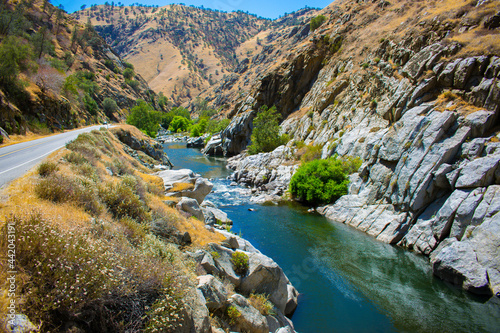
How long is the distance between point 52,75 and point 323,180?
3927 centimetres

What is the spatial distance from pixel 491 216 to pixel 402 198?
21.0ft

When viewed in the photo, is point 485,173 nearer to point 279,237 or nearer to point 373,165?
point 373,165

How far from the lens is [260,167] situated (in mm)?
44125

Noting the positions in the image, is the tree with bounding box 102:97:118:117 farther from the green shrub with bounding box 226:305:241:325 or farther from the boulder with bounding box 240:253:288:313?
the green shrub with bounding box 226:305:241:325

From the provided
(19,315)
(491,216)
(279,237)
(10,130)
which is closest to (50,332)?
(19,315)

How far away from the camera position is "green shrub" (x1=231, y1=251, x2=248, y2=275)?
10.7 meters

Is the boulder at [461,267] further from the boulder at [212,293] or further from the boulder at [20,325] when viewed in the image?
the boulder at [20,325]

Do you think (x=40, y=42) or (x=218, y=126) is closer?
(x=40, y=42)

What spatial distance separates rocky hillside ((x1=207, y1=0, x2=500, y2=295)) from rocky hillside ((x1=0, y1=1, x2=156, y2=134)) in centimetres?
2755

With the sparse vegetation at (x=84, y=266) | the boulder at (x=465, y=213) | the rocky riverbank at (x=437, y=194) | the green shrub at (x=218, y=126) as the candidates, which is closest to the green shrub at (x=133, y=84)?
the green shrub at (x=218, y=126)

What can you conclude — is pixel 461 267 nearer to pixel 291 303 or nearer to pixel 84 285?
pixel 291 303

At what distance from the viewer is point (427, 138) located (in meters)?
21.7

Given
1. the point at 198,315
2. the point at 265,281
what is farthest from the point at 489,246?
the point at 198,315

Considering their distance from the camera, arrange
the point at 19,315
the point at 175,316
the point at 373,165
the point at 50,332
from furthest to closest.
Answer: the point at 373,165 → the point at 175,316 → the point at 50,332 → the point at 19,315
